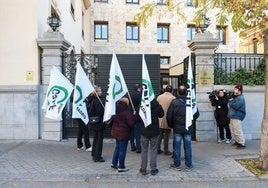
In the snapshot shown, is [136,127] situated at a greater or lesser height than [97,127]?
lesser

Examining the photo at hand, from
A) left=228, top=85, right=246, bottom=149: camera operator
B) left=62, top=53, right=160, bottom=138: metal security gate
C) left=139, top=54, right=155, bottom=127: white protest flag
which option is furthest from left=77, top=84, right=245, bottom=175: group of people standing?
left=62, top=53, right=160, bottom=138: metal security gate

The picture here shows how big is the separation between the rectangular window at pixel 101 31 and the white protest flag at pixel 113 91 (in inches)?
866

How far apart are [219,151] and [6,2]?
824 centimetres

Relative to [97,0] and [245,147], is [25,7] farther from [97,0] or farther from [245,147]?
[97,0]

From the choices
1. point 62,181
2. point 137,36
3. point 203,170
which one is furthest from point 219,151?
point 137,36

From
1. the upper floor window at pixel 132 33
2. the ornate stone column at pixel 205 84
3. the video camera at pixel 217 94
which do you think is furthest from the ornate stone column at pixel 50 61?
the upper floor window at pixel 132 33

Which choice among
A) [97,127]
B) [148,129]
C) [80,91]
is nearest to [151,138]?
[148,129]

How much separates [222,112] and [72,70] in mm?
5111

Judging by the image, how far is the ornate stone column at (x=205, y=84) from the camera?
1074cm

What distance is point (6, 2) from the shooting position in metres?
10.9

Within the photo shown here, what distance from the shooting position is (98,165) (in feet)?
25.1

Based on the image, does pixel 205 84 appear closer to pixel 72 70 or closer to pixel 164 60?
pixel 72 70

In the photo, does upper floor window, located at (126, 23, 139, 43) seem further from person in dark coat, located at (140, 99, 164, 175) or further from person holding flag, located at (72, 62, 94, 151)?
person in dark coat, located at (140, 99, 164, 175)

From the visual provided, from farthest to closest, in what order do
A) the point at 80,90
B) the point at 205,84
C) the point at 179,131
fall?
the point at 205,84
the point at 80,90
the point at 179,131
